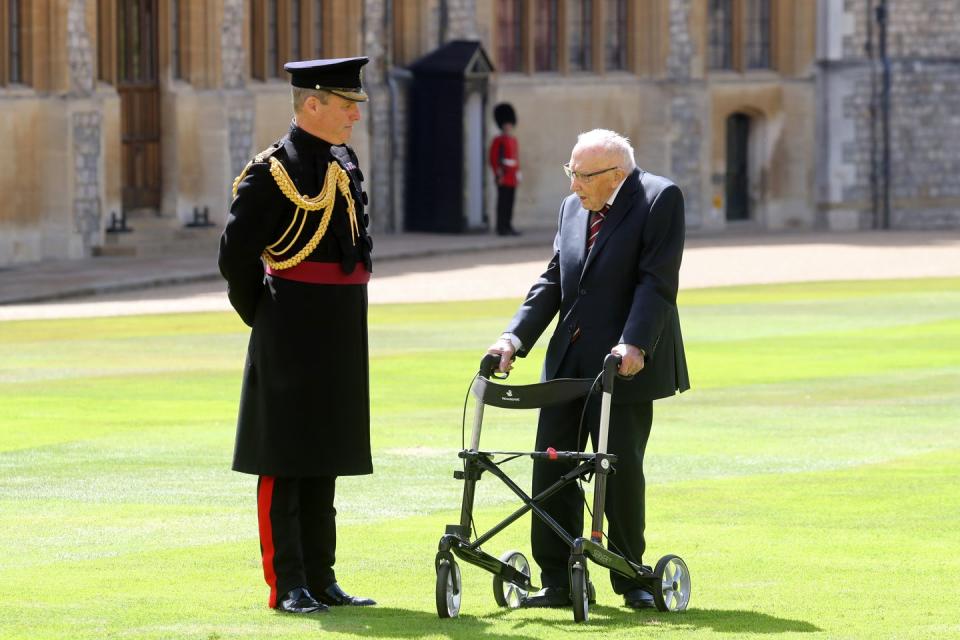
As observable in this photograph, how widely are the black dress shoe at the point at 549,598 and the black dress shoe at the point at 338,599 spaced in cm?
51

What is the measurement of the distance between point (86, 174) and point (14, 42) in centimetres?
174

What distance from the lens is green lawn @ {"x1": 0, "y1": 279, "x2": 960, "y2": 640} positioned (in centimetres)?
711

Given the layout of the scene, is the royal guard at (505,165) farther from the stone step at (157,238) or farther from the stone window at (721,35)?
the stone window at (721,35)

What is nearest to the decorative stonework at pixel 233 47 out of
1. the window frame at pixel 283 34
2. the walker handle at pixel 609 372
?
the window frame at pixel 283 34

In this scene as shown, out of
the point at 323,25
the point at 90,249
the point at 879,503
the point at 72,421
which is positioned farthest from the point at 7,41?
the point at 879,503

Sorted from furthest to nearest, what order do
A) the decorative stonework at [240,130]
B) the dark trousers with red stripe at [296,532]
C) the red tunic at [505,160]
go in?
the red tunic at [505,160]
the decorative stonework at [240,130]
the dark trousers with red stripe at [296,532]

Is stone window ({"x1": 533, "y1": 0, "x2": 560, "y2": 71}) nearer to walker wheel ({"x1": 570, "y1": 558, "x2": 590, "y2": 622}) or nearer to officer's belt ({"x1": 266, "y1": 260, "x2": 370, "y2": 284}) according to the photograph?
officer's belt ({"x1": 266, "y1": 260, "x2": 370, "y2": 284})

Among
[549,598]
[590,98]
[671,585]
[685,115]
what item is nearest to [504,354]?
[549,598]

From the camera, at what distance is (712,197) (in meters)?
36.3

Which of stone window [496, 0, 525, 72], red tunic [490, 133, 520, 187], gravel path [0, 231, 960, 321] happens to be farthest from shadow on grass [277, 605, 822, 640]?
stone window [496, 0, 525, 72]

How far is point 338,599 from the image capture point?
7352 millimetres

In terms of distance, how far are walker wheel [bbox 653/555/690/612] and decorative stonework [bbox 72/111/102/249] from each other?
797 inches

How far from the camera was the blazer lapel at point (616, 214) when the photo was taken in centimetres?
738

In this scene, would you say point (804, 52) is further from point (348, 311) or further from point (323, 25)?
point (348, 311)
